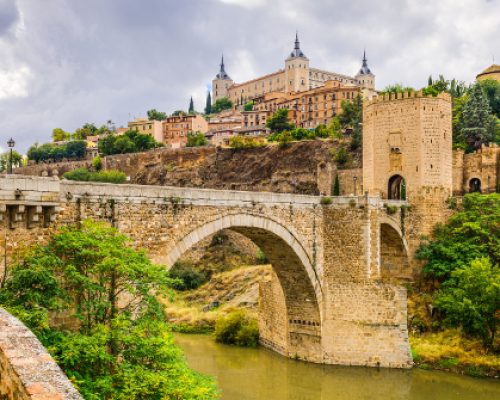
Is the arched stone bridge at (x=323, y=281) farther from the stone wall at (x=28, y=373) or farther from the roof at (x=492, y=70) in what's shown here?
the roof at (x=492, y=70)

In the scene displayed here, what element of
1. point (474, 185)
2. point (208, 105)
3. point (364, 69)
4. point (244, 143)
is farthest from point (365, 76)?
point (474, 185)

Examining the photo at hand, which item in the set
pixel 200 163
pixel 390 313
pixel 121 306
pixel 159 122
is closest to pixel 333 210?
pixel 390 313

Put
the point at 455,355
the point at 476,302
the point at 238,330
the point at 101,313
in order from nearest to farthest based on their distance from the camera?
the point at 101,313 < the point at 455,355 < the point at 476,302 < the point at 238,330

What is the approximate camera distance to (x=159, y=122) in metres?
86.9

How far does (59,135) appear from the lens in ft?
320

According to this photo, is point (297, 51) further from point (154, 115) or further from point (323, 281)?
point (323, 281)

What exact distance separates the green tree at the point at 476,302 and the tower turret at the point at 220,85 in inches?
4045

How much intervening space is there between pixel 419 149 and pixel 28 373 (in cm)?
2399

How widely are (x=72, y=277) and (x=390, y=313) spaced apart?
43.5 feet

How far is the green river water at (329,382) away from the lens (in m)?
17.2

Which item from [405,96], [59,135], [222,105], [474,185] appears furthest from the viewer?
[222,105]

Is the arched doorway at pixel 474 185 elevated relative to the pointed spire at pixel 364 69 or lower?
lower

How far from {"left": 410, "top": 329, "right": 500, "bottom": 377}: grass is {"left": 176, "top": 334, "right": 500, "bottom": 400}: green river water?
43 cm

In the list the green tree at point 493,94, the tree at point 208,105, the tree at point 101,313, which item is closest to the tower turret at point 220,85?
the tree at point 208,105
